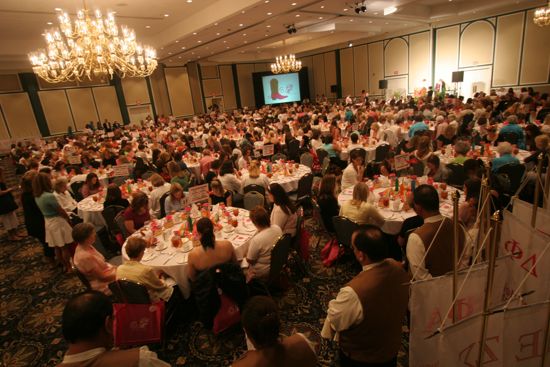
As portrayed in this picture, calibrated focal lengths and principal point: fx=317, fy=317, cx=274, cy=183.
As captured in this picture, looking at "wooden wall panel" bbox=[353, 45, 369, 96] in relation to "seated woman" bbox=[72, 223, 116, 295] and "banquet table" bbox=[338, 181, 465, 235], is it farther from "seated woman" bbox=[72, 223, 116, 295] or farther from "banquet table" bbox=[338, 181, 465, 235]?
"seated woman" bbox=[72, 223, 116, 295]

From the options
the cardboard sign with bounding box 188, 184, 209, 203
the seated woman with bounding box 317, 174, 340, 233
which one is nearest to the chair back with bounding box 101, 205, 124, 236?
the cardboard sign with bounding box 188, 184, 209, 203

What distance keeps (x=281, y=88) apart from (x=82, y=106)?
15.2 meters

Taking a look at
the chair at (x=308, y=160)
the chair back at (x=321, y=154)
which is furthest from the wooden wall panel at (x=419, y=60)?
the chair at (x=308, y=160)

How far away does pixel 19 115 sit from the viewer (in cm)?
1866

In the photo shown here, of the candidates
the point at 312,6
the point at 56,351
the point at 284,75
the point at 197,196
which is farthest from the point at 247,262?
the point at 284,75

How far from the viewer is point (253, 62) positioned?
93.7 feet

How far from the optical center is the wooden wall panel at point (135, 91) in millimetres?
21984

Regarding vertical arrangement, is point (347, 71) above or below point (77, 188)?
above

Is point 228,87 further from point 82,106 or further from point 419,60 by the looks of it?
point 419,60

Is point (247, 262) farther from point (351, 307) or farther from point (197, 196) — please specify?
point (351, 307)

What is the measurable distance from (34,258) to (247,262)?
505 centimetres

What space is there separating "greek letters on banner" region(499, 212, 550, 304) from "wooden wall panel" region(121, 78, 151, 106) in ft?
79.3

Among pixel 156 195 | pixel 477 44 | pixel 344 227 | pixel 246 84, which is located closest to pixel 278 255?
pixel 344 227

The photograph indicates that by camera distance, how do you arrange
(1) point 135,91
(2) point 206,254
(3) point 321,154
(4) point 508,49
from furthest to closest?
(1) point 135,91
(4) point 508,49
(3) point 321,154
(2) point 206,254
